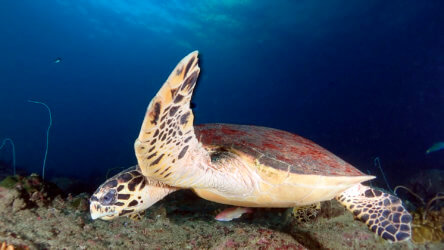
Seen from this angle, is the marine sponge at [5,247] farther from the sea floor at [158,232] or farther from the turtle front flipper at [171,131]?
the turtle front flipper at [171,131]

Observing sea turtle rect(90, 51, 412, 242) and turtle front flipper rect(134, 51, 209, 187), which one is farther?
sea turtle rect(90, 51, 412, 242)

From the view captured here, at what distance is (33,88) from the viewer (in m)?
64.0

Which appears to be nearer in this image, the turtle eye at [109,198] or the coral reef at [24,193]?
the turtle eye at [109,198]

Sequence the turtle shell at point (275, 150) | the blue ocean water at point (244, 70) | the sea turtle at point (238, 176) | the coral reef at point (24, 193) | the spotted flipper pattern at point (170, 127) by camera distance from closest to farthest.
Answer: the spotted flipper pattern at point (170, 127), the sea turtle at point (238, 176), the turtle shell at point (275, 150), the coral reef at point (24, 193), the blue ocean water at point (244, 70)

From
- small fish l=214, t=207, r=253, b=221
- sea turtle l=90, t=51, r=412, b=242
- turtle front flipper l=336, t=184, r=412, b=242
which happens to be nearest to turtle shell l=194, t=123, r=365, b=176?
sea turtle l=90, t=51, r=412, b=242

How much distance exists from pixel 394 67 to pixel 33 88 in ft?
267

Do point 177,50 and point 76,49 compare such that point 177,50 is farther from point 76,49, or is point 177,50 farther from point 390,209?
point 390,209

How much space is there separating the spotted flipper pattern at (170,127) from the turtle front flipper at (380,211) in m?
2.24

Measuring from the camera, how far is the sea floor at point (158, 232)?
2029 mm

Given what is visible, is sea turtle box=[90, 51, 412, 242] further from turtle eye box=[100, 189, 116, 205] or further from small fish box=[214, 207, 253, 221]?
small fish box=[214, 207, 253, 221]

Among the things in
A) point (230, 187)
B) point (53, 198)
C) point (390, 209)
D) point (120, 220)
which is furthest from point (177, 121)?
point (53, 198)

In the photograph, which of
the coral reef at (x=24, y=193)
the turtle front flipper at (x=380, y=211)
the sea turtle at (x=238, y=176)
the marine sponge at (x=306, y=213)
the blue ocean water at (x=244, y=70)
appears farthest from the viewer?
the blue ocean water at (x=244, y=70)

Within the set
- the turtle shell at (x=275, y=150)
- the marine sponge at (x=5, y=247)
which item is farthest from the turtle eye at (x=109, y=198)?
the turtle shell at (x=275, y=150)

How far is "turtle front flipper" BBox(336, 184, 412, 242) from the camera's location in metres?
2.54
